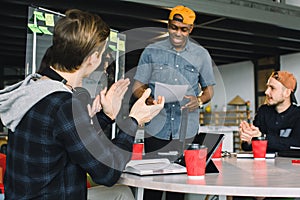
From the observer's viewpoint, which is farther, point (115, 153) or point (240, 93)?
point (240, 93)

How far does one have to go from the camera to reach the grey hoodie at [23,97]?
4.08 feet

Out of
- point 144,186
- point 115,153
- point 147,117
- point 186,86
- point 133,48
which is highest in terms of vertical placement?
point 133,48

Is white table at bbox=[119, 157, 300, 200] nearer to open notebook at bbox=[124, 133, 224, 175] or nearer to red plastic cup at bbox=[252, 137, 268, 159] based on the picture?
open notebook at bbox=[124, 133, 224, 175]

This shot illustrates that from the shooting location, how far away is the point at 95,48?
4.35 ft

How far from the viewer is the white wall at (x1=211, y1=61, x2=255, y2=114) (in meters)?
9.27

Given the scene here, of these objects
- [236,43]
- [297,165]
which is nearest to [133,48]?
[236,43]

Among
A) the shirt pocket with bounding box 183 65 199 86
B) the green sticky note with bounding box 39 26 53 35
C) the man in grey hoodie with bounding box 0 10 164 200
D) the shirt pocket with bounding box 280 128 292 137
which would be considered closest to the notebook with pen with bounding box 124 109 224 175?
the man in grey hoodie with bounding box 0 10 164 200

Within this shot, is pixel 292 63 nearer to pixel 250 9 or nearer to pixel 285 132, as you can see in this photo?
pixel 250 9

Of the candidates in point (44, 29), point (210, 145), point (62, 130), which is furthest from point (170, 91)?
point (44, 29)

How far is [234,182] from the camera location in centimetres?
124

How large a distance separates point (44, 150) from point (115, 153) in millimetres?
233

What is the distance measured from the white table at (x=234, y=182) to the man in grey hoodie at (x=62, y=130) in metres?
0.13

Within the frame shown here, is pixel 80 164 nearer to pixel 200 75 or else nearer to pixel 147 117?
pixel 147 117

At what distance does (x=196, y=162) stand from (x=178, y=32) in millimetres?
1258
